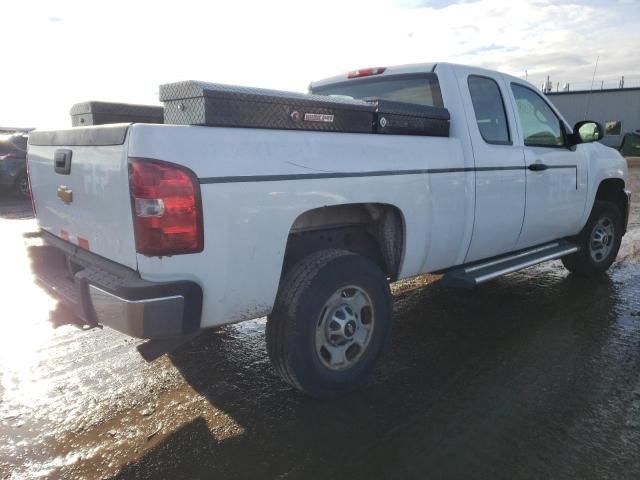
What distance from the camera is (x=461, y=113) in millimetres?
3793

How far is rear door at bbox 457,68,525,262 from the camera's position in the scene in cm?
386

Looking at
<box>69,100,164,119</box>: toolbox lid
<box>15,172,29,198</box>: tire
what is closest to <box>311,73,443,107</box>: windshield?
<box>69,100,164,119</box>: toolbox lid

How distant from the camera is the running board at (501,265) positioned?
12.6 ft

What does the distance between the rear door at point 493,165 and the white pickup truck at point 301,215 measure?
0.01 m

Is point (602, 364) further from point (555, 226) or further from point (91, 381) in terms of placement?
point (91, 381)

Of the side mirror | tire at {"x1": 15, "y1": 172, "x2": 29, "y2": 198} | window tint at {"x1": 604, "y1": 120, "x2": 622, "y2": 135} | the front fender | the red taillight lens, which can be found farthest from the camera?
window tint at {"x1": 604, "y1": 120, "x2": 622, "y2": 135}

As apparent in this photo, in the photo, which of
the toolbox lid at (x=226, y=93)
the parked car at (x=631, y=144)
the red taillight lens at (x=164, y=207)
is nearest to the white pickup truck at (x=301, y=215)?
the red taillight lens at (x=164, y=207)

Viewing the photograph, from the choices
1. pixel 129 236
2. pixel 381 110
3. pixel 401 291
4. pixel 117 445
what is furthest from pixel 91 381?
pixel 401 291

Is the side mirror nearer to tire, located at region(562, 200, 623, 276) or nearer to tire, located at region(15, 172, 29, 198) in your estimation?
tire, located at region(562, 200, 623, 276)

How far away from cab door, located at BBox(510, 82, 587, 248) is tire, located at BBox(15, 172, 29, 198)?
1190cm

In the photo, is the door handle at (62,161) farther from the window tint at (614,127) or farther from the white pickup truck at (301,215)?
the window tint at (614,127)

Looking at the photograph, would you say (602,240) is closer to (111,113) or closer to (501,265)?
(501,265)

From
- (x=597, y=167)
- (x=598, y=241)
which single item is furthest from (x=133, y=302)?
(x=598, y=241)

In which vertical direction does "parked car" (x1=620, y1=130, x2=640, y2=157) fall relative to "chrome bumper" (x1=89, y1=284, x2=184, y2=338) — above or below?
below
